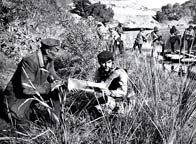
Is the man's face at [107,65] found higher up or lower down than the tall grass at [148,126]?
higher up

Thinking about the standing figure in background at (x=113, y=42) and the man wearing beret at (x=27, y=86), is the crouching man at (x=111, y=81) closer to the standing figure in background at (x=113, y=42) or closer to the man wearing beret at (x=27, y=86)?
the man wearing beret at (x=27, y=86)

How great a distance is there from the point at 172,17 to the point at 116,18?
1092 cm

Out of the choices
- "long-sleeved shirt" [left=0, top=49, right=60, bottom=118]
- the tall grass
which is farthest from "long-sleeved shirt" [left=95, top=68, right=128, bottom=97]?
"long-sleeved shirt" [left=0, top=49, right=60, bottom=118]

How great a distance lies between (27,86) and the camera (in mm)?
2854

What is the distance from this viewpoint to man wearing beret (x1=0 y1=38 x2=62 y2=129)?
291 cm

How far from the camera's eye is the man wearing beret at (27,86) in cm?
291

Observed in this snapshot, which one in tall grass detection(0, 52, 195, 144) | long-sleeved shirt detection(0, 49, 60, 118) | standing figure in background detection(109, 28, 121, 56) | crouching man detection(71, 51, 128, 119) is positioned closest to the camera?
tall grass detection(0, 52, 195, 144)

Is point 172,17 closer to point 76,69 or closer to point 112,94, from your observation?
point 76,69

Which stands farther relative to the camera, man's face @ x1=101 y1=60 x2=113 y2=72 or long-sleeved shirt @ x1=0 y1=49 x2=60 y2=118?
man's face @ x1=101 y1=60 x2=113 y2=72

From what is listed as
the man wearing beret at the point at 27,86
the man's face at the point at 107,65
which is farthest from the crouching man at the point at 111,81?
the man wearing beret at the point at 27,86

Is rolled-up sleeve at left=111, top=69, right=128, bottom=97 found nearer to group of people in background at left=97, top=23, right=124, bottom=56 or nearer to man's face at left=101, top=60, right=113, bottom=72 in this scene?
man's face at left=101, top=60, right=113, bottom=72

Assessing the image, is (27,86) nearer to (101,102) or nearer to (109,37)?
→ (101,102)

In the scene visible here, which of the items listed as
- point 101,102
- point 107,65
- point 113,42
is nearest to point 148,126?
point 101,102

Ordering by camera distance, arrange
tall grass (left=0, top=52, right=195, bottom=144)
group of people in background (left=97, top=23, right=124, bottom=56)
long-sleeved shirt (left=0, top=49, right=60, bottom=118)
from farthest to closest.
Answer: group of people in background (left=97, top=23, right=124, bottom=56) < long-sleeved shirt (left=0, top=49, right=60, bottom=118) < tall grass (left=0, top=52, right=195, bottom=144)
